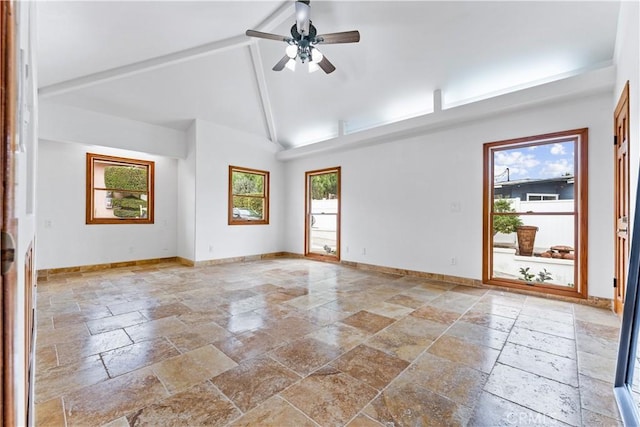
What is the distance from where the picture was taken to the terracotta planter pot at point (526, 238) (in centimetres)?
412

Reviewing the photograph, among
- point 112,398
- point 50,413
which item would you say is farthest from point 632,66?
point 50,413

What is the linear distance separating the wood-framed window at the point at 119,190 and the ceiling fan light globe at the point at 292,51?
14.4ft

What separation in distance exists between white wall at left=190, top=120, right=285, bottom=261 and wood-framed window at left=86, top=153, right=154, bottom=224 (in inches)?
51.7

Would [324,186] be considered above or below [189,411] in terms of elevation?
above

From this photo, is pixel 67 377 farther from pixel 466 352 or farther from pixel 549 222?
pixel 549 222

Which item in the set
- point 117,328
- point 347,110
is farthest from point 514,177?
point 117,328

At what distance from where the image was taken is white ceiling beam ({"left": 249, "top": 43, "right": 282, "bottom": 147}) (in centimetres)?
499

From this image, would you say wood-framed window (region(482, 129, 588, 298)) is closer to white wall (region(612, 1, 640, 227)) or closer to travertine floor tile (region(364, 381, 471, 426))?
white wall (region(612, 1, 640, 227))

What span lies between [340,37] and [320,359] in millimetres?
3462

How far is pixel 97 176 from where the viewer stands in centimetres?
560

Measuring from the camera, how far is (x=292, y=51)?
356 centimetres

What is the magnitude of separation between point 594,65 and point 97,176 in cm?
822

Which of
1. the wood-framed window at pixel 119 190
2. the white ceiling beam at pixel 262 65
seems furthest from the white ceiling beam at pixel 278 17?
the wood-framed window at pixel 119 190

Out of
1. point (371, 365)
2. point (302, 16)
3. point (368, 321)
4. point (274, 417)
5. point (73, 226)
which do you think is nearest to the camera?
point (274, 417)
